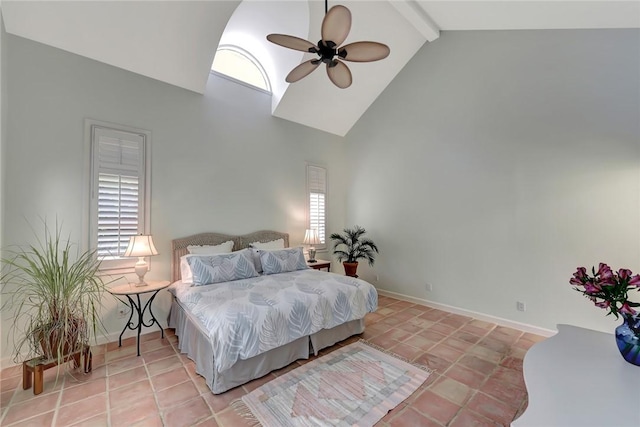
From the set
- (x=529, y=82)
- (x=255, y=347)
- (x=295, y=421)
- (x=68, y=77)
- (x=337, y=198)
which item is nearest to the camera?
(x=295, y=421)

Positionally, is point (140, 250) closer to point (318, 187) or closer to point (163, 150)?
point (163, 150)

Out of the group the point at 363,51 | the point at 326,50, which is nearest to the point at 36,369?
the point at 326,50

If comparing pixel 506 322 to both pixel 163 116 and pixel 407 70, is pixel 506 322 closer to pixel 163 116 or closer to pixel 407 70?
pixel 407 70

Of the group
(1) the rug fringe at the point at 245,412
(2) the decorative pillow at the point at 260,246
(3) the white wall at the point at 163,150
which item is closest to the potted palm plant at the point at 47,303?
(3) the white wall at the point at 163,150

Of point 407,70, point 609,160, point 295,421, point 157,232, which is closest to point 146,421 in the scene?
point 295,421

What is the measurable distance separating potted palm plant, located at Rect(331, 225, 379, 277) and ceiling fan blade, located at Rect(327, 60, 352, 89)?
2900mm

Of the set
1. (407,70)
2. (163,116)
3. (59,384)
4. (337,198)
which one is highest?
(407,70)

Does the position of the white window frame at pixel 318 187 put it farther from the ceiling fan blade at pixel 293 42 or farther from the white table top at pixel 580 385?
the white table top at pixel 580 385

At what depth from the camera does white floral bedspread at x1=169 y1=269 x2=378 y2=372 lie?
2.18 m

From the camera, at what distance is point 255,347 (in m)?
2.24

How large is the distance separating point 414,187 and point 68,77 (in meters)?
4.86

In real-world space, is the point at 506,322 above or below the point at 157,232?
below

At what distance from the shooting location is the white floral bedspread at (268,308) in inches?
86.0

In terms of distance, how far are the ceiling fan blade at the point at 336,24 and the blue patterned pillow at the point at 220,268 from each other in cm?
268
